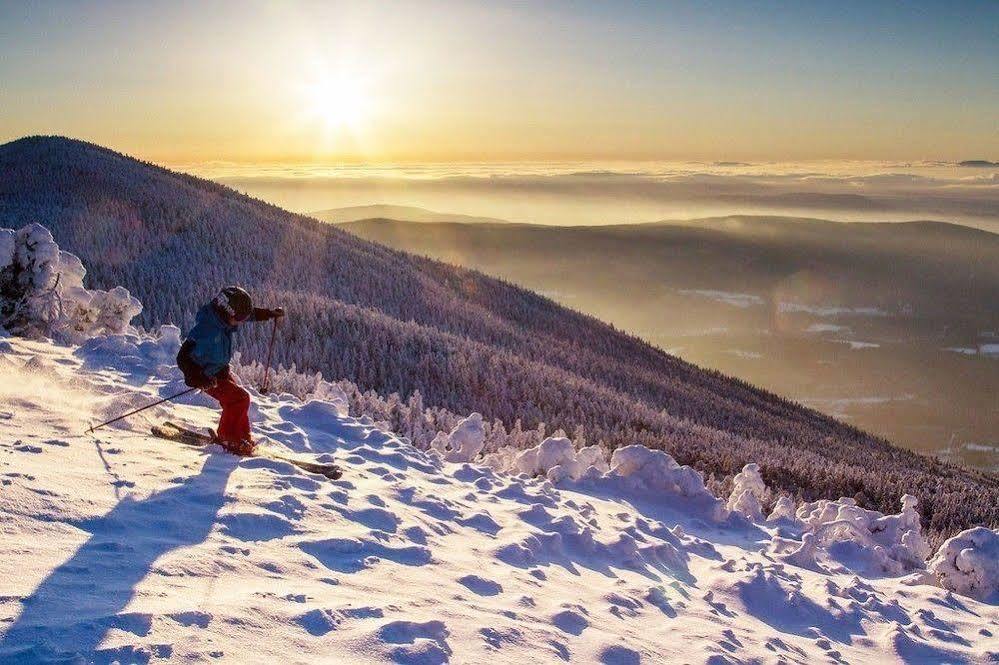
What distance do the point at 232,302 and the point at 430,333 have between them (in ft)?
50.1

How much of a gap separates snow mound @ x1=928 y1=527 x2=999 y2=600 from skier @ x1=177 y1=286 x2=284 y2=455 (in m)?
6.59

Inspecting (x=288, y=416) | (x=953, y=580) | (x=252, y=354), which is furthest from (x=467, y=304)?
(x=953, y=580)

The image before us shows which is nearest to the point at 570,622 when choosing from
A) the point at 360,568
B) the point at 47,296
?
the point at 360,568

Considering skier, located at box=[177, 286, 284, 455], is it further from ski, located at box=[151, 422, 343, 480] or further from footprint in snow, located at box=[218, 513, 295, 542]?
footprint in snow, located at box=[218, 513, 295, 542]

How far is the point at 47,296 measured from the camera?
32.7ft

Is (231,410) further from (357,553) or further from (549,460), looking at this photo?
(549,460)

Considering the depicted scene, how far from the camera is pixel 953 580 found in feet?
24.1

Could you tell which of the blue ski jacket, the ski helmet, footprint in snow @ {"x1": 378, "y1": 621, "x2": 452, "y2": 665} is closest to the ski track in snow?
footprint in snow @ {"x1": 378, "y1": 621, "x2": 452, "y2": 665}

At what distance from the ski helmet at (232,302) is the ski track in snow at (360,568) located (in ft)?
3.82

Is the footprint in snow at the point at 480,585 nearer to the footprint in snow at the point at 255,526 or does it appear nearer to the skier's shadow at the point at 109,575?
the footprint in snow at the point at 255,526

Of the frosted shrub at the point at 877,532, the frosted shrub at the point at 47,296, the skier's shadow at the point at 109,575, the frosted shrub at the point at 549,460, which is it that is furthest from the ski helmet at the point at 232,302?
the frosted shrub at the point at 877,532

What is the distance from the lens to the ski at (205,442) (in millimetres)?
6449

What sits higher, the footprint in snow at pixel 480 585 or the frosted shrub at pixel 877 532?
the footprint in snow at pixel 480 585

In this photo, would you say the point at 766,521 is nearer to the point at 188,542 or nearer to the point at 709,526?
the point at 709,526
